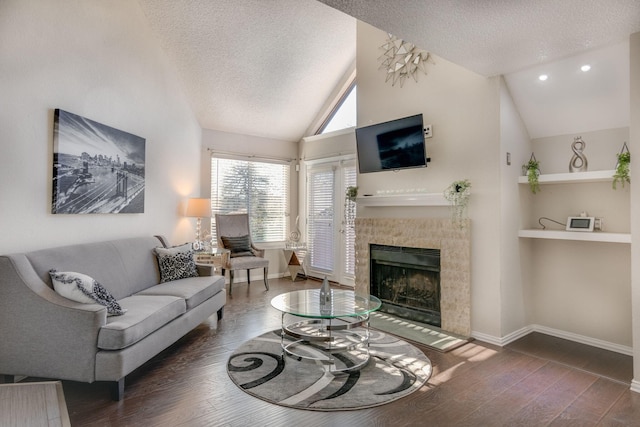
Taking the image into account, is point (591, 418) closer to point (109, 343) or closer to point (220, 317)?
point (109, 343)

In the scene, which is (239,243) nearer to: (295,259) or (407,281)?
(295,259)

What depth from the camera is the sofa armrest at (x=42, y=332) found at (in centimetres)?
231

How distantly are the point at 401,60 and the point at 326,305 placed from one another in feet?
9.75

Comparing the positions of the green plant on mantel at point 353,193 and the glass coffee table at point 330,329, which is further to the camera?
the green plant on mantel at point 353,193

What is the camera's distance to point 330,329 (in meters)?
3.09

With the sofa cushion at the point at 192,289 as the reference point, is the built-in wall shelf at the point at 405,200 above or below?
above

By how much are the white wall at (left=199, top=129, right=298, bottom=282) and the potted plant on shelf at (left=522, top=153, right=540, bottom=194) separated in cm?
399

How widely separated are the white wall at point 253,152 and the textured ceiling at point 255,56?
5.8 inches

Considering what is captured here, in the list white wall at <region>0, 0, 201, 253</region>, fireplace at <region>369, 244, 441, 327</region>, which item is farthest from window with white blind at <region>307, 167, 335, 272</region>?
white wall at <region>0, 0, 201, 253</region>

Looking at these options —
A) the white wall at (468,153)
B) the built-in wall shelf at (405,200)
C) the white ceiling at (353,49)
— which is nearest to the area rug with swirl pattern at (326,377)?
the white wall at (468,153)

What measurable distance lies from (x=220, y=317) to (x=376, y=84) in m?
3.39

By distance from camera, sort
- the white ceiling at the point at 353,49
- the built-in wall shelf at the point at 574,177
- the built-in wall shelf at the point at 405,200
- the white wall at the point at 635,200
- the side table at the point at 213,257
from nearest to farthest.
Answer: the white ceiling at the point at 353,49, the white wall at the point at 635,200, the built-in wall shelf at the point at 574,177, the built-in wall shelf at the point at 405,200, the side table at the point at 213,257

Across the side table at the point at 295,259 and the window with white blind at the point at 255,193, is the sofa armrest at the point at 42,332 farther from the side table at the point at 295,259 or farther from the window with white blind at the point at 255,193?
the side table at the point at 295,259

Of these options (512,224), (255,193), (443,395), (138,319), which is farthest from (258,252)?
(443,395)
